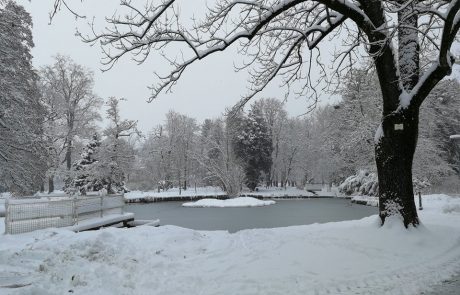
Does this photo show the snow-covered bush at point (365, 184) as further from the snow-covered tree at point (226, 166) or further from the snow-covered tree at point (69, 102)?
the snow-covered tree at point (69, 102)

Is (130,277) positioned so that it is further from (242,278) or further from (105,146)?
(105,146)

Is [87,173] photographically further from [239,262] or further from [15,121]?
[239,262]

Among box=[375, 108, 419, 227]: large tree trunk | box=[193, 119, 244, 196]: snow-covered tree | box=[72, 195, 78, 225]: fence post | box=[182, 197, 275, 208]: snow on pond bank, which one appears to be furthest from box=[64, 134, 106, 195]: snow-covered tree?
box=[375, 108, 419, 227]: large tree trunk

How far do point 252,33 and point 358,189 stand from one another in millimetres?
36491

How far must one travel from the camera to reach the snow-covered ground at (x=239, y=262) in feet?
18.0

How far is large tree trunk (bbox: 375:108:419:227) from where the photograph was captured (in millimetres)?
8961

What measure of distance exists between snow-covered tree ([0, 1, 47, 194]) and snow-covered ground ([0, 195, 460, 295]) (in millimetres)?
12258

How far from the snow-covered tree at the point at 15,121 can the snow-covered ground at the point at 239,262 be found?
12.3 m

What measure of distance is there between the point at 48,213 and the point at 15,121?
429 inches

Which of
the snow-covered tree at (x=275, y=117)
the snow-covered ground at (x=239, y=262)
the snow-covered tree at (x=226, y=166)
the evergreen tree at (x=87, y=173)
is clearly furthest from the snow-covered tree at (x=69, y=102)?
the snow-covered ground at (x=239, y=262)

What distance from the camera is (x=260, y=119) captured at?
58.5 metres

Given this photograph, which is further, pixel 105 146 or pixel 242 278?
pixel 105 146

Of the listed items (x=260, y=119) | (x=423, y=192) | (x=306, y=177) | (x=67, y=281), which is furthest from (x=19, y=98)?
(x=306, y=177)

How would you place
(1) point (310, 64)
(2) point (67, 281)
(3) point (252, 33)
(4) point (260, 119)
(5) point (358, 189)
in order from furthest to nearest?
(4) point (260, 119) < (5) point (358, 189) < (1) point (310, 64) < (3) point (252, 33) < (2) point (67, 281)
